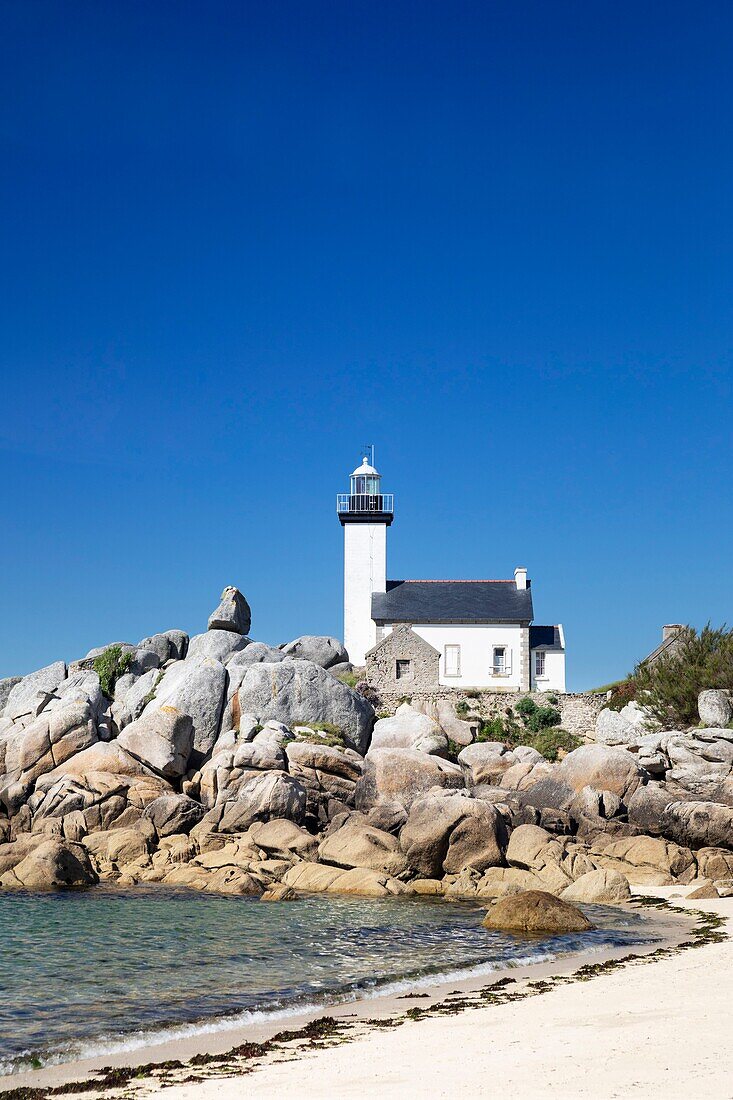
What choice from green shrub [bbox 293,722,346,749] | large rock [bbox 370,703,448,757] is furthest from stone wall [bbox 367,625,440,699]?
green shrub [bbox 293,722,346,749]

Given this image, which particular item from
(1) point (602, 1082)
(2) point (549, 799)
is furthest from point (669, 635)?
(1) point (602, 1082)

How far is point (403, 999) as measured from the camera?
12312 mm

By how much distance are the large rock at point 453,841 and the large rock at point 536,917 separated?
5179mm

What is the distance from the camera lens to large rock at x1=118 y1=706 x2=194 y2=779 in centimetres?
2975

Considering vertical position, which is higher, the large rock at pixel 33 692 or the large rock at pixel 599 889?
the large rock at pixel 33 692

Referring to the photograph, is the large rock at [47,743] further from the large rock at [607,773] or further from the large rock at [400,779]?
the large rock at [607,773]

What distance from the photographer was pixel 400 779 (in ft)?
88.4

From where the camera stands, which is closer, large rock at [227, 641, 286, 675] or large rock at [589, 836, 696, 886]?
large rock at [589, 836, 696, 886]

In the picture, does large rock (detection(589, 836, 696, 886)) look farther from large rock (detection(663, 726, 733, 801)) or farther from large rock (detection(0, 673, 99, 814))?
large rock (detection(0, 673, 99, 814))

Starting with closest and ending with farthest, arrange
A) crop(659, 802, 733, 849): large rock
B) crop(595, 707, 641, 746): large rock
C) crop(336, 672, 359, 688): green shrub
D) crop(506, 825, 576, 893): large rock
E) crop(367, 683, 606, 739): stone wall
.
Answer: crop(506, 825, 576, 893): large rock < crop(659, 802, 733, 849): large rock < crop(595, 707, 641, 746): large rock < crop(367, 683, 606, 739): stone wall < crop(336, 672, 359, 688): green shrub

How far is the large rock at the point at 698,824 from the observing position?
24.1m

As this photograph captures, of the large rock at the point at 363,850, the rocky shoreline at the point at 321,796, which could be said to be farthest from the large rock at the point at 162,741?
the large rock at the point at 363,850

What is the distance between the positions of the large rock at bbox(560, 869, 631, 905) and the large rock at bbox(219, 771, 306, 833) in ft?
28.1

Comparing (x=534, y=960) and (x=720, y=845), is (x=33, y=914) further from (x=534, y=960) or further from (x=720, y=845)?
(x=720, y=845)
